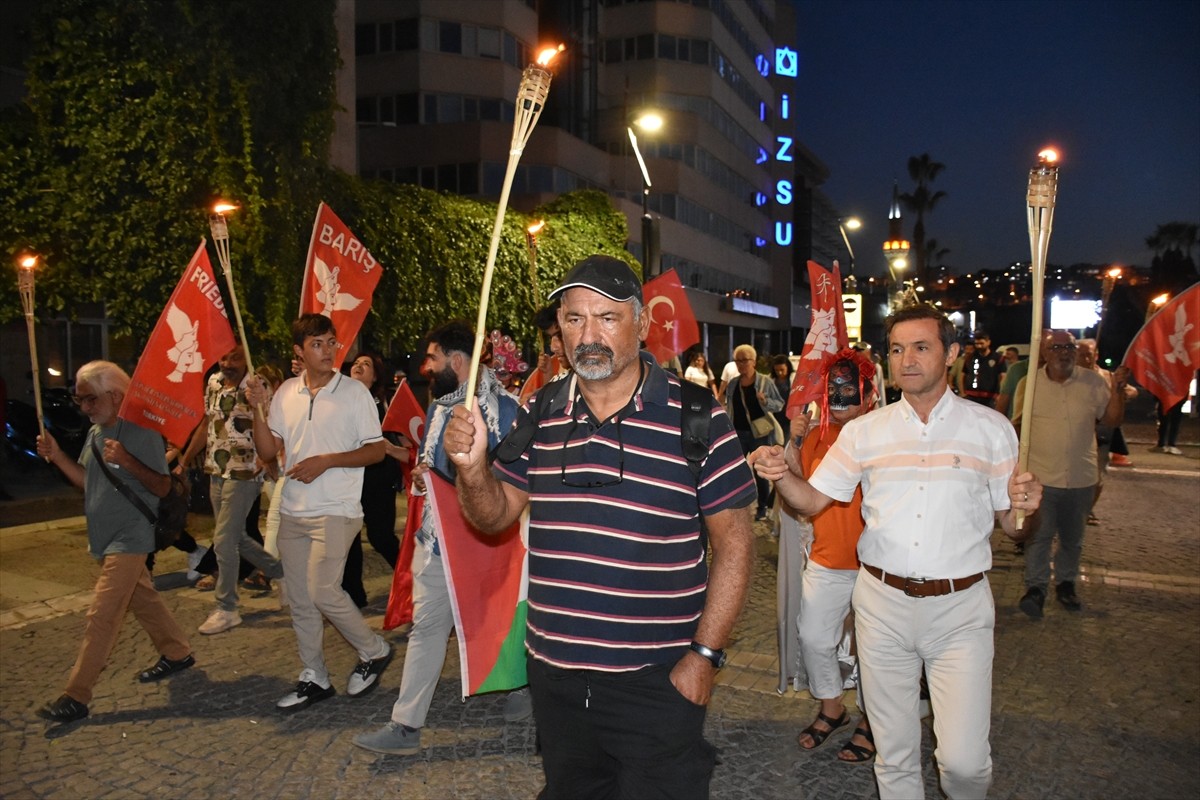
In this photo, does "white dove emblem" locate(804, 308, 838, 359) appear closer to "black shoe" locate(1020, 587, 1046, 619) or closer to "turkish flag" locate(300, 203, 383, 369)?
"black shoe" locate(1020, 587, 1046, 619)

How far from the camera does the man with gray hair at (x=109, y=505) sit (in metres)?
5.24

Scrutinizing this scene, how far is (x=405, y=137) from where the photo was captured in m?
32.2

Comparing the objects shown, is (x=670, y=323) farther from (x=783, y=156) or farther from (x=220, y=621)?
(x=783, y=156)

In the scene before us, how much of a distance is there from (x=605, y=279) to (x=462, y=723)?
3.27 meters

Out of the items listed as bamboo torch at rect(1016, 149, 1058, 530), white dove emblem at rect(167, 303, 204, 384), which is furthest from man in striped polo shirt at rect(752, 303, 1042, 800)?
white dove emblem at rect(167, 303, 204, 384)

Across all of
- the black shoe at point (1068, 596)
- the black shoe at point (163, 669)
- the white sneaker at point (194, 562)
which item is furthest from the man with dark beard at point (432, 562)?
the black shoe at point (1068, 596)

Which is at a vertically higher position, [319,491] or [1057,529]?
[319,491]

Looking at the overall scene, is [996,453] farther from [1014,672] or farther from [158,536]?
[158,536]

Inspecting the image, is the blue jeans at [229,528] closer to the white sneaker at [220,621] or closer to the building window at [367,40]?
the white sneaker at [220,621]

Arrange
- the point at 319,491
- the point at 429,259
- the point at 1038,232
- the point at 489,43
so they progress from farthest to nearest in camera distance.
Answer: the point at 489,43
the point at 429,259
the point at 319,491
the point at 1038,232

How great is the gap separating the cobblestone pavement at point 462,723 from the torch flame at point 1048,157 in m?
2.76

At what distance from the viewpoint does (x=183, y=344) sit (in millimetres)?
5941

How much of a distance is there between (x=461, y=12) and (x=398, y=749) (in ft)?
102

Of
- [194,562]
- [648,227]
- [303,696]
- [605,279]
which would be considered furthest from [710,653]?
[648,227]
